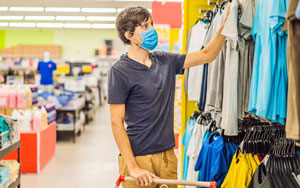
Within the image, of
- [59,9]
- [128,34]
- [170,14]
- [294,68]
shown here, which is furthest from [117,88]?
[170,14]

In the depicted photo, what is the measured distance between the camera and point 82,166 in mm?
6547

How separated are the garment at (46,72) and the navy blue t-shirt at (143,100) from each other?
854 cm

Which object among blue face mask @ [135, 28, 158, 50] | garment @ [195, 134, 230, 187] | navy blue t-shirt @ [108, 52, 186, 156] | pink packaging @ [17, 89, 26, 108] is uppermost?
blue face mask @ [135, 28, 158, 50]

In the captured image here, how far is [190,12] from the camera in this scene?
14.2 ft

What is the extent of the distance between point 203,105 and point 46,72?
8.15 m

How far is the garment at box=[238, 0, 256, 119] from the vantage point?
7.98 ft

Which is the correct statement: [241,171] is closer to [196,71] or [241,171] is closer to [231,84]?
[231,84]

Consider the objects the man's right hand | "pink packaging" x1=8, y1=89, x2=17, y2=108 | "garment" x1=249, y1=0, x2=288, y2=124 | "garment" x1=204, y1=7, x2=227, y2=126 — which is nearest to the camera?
"garment" x1=249, y1=0, x2=288, y2=124

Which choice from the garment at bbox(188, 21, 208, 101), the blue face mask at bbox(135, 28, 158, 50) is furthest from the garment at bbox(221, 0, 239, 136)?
the garment at bbox(188, 21, 208, 101)

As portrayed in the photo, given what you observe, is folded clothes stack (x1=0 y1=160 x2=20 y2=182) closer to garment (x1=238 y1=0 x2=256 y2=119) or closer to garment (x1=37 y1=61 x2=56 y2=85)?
garment (x1=238 y1=0 x2=256 y2=119)

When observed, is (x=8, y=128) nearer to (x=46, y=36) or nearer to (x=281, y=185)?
(x=281, y=185)

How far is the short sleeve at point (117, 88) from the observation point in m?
2.31

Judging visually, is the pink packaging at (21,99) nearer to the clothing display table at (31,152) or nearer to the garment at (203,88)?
the clothing display table at (31,152)

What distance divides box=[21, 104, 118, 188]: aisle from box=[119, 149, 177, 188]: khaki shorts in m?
3.14
